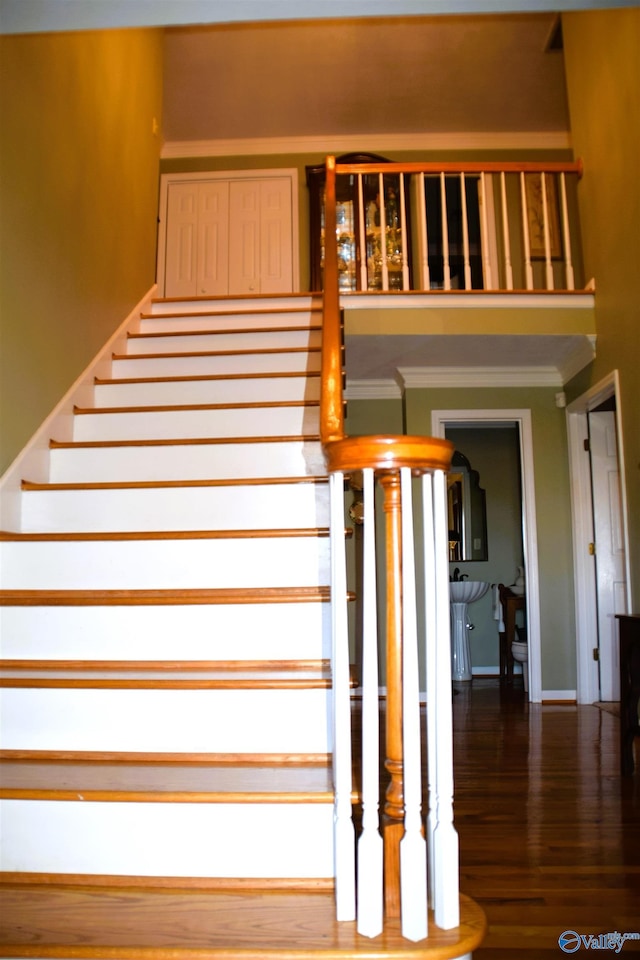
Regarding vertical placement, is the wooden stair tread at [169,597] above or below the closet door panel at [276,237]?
below

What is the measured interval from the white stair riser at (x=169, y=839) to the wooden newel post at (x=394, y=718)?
A: 0.23m

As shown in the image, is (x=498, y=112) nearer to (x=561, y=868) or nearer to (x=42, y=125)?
(x=42, y=125)

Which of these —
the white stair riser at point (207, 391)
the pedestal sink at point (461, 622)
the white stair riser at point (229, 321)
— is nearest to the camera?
the white stair riser at point (207, 391)

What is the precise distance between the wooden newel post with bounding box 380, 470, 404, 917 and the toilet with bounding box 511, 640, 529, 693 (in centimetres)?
420

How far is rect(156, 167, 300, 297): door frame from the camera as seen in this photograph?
645 centimetres

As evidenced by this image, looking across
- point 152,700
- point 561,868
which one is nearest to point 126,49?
point 152,700

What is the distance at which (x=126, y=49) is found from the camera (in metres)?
4.16

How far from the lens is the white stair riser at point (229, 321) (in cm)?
419

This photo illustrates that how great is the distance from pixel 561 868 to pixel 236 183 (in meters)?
6.20

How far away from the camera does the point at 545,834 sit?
2270mm

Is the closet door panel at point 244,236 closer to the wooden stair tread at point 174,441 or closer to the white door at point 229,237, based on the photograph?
the white door at point 229,237

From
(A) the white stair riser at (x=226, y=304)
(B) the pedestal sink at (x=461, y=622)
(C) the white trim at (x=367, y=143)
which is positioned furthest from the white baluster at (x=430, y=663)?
(C) the white trim at (x=367, y=143)

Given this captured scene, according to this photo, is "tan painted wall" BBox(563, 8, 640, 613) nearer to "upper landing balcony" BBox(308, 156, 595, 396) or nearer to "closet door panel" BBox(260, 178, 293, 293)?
"upper landing balcony" BBox(308, 156, 595, 396)

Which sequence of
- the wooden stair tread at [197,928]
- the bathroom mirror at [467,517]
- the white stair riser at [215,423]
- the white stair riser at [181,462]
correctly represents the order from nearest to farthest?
the wooden stair tread at [197,928]
the white stair riser at [181,462]
the white stair riser at [215,423]
the bathroom mirror at [467,517]
